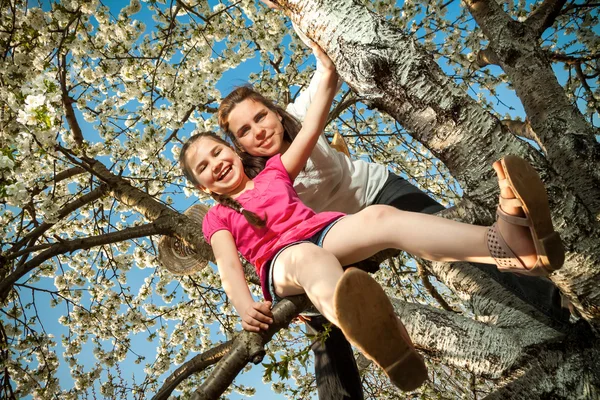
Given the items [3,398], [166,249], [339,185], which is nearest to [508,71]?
[339,185]

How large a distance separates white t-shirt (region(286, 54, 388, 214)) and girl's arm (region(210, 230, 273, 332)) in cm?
67

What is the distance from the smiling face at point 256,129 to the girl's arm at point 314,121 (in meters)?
0.22

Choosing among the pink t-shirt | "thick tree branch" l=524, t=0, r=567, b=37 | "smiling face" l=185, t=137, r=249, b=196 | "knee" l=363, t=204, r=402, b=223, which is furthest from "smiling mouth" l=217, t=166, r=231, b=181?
"thick tree branch" l=524, t=0, r=567, b=37

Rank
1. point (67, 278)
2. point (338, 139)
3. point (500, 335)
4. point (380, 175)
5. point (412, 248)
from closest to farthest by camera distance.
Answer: point (412, 248) → point (500, 335) → point (380, 175) → point (338, 139) → point (67, 278)

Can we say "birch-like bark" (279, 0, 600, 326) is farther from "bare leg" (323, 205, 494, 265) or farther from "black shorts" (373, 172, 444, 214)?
"black shorts" (373, 172, 444, 214)

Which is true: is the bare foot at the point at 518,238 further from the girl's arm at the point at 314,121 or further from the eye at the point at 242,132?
the eye at the point at 242,132

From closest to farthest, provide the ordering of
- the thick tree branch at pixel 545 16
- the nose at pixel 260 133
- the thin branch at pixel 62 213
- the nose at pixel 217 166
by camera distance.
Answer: the nose at pixel 217 166
the nose at pixel 260 133
the thin branch at pixel 62 213
the thick tree branch at pixel 545 16

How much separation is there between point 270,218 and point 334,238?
0.37 meters

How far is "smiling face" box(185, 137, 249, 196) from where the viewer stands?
6.61 ft

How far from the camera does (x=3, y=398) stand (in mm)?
3002

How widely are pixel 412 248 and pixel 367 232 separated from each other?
0.55ft

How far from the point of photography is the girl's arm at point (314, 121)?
Answer: 1.82 metres

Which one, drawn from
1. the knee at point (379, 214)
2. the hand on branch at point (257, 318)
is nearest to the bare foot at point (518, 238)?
the knee at point (379, 214)

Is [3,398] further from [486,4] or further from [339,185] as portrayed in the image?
[486,4]
